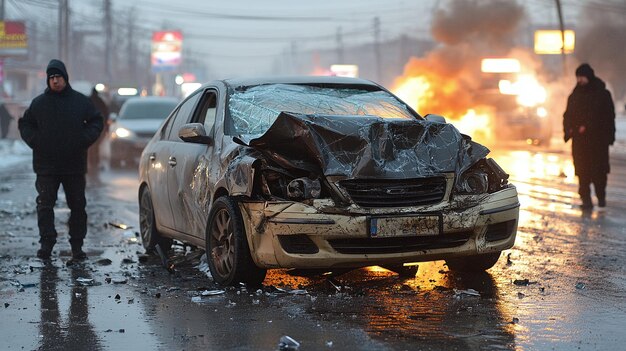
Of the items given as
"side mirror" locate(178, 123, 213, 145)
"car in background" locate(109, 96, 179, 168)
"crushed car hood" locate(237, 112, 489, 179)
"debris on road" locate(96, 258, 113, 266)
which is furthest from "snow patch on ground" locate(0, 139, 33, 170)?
"crushed car hood" locate(237, 112, 489, 179)

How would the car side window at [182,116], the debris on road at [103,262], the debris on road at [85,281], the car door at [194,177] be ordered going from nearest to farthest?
the debris on road at [85,281]
the car door at [194,177]
the debris on road at [103,262]
the car side window at [182,116]

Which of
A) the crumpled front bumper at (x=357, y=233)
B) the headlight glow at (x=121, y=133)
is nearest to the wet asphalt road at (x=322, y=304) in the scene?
the crumpled front bumper at (x=357, y=233)

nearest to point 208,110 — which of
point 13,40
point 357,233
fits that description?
point 357,233

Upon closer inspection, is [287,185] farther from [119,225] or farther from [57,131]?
[119,225]

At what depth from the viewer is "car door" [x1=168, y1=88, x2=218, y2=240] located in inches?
318

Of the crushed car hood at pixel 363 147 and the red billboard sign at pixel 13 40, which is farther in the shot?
the red billboard sign at pixel 13 40

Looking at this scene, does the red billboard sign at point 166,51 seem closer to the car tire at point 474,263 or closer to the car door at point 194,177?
the car door at point 194,177

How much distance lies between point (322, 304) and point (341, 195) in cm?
72

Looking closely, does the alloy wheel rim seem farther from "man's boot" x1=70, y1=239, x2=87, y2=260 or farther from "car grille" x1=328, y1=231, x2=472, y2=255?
"man's boot" x1=70, y1=239, x2=87, y2=260

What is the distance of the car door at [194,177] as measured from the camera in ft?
26.5

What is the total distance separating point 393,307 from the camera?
6.65 meters

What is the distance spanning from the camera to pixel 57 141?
30.5ft

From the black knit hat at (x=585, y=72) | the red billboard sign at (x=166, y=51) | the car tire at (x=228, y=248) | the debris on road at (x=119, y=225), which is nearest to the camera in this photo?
the car tire at (x=228, y=248)

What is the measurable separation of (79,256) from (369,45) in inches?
6955
